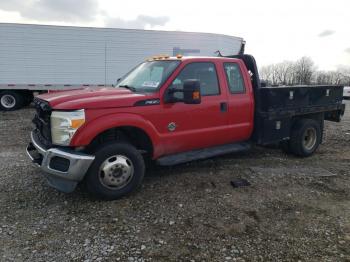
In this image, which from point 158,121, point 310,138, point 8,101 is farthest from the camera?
point 8,101

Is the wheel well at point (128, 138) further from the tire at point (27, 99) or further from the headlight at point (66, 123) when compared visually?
the tire at point (27, 99)

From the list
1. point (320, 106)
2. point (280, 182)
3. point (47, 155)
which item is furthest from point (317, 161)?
point (47, 155)

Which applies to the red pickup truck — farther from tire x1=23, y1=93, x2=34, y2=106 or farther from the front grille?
tire x1=23, y1=93, x2=34, y2=106

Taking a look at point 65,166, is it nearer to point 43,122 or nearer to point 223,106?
point 43,122

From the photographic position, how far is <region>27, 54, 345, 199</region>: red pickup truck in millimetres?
4016

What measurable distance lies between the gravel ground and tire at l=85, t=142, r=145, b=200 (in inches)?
6.5

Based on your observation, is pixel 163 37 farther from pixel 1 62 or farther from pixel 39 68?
pixel 1 62

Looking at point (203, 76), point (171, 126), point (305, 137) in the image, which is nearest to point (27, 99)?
point (203, 76)

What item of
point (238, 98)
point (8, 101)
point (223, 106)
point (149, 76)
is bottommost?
point (8, 101)

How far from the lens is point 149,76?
5070 millimetres

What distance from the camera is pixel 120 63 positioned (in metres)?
14.6

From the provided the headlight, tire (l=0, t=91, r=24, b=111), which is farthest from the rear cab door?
tire (l=0, t=91, r=24, b=111)

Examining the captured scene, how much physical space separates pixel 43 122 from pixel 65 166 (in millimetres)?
820

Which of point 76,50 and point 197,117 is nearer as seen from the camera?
point 197,117
